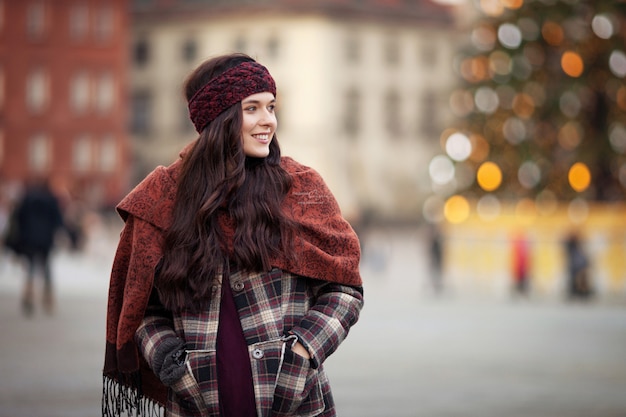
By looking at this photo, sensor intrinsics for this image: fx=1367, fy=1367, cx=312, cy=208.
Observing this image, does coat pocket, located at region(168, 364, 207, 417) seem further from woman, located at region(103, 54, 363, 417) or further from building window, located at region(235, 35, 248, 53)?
building window, located at region(235, 35, 248, 53)

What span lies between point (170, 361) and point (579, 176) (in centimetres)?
2558

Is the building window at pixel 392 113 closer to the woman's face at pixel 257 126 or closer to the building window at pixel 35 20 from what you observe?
the building window at pixel 35 20

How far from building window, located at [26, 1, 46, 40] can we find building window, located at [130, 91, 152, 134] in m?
7.37

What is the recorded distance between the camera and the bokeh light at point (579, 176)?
94.3 feet

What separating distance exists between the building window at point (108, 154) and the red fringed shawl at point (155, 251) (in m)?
74.1

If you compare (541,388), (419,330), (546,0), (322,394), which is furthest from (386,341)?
(546,0)

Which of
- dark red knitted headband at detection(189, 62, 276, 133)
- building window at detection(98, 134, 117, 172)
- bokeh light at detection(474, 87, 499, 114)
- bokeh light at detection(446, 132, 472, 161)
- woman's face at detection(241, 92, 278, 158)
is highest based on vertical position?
building window at detection(98, 134, 117, 172)

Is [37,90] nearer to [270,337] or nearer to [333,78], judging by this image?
[333,78]

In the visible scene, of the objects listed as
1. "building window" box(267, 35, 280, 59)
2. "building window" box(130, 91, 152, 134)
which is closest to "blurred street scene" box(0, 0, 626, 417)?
"building window" box(267, 35, 280, 59)

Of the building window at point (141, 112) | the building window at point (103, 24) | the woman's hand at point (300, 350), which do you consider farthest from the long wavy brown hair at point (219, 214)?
the building window at point (141, 112)

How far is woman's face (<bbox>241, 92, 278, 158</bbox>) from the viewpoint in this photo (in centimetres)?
420

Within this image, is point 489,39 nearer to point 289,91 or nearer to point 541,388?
point 541,388

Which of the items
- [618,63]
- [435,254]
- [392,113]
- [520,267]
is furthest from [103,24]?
[520,267]

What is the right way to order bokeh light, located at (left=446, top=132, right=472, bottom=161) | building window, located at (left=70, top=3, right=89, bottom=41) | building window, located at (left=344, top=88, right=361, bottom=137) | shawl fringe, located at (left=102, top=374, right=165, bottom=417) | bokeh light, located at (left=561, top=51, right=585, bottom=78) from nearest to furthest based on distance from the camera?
1. shawl fringe, located at (left=102, top=374, right=165, bottom=417)
2. bokeh light, located at (left=561, top=51, right=585, bottom=78)
3. bokeh light, located at (left=446, top=132, right=472, bottom=161)
4. building window, located at (left=344, top=88, right=361, bottom=137)
5. building window, located at (left=70, top=3, right=89, bottom=41)
